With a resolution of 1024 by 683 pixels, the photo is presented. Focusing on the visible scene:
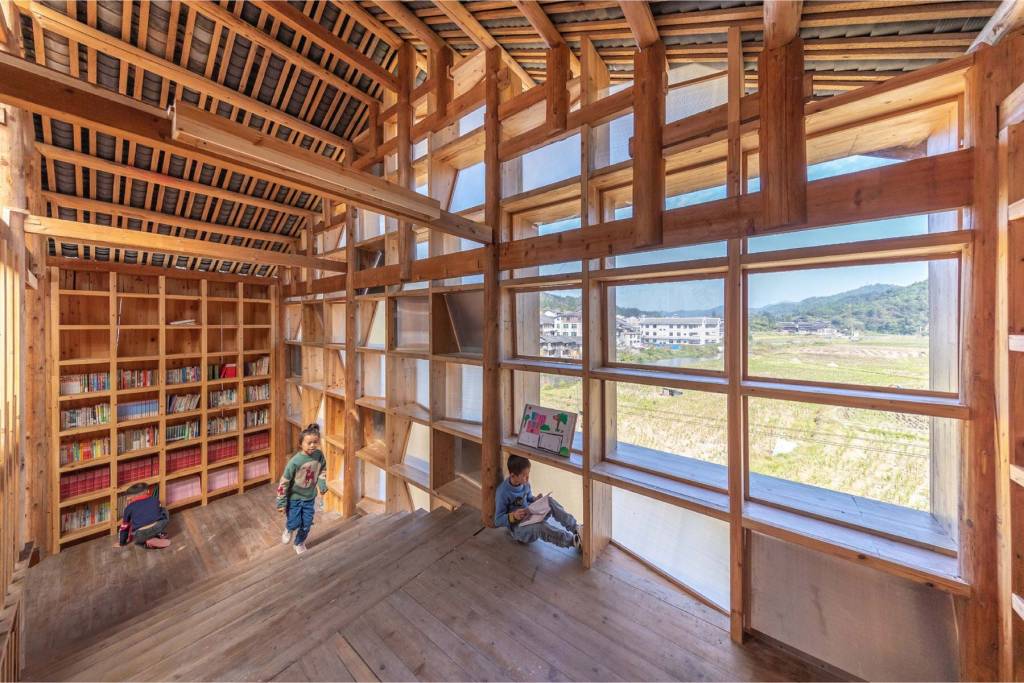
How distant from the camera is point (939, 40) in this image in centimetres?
135

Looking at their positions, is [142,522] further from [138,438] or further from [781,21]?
[781,21]

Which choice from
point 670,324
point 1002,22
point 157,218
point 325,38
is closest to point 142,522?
point 157,218

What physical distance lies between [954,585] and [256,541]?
5.57 meters

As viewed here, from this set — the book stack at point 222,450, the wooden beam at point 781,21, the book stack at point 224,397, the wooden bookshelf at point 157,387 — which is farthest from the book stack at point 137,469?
the wooden beam at point 781,21

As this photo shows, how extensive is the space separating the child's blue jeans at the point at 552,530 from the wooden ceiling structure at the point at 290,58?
1985 mm

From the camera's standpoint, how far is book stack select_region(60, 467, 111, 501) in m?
3.93

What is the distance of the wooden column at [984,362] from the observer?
117cm

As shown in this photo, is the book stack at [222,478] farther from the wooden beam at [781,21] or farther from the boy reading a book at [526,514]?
the wooden beam at [781,21]

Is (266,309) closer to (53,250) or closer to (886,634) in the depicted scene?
(53,250)

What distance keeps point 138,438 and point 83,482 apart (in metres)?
0.60

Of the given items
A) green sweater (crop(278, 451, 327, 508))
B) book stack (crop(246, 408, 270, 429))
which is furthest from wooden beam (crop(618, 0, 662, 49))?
book stack (crop(246, 408, 270, 429))

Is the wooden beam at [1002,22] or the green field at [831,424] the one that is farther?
the green field at [831,424]

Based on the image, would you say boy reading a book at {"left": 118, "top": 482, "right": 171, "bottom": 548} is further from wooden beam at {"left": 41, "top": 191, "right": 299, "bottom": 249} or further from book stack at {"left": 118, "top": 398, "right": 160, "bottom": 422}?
wooden beam at {"left": 41, "top": 191, "right": 299, "bottom": 249}

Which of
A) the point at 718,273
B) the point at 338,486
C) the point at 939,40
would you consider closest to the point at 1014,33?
the point at 939,40
